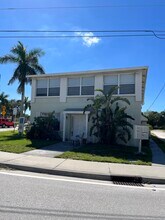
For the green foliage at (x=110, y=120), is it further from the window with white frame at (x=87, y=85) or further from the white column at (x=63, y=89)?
the white column at (x=63, y=89)

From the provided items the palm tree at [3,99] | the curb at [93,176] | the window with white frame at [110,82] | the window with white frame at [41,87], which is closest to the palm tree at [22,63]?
the window with white frame at [41,87]

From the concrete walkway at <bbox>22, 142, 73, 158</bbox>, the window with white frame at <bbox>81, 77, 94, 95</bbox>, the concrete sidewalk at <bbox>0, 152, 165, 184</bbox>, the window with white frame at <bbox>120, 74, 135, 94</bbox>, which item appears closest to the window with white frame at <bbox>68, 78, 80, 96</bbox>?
the window with white frame at <bbox>81, 77, 94, 95</bbox>

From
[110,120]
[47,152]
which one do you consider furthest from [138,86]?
[47,152]

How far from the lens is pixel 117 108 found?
19281 millimetres

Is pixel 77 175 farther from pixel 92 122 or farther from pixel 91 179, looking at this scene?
pixel 92 122

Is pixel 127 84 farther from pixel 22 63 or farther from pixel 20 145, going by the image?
pixel 22 63

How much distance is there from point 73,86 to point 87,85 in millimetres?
1223

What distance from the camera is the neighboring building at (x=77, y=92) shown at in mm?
20625

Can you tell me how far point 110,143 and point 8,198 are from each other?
1342 centimetres

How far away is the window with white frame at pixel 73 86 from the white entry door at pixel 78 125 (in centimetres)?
192

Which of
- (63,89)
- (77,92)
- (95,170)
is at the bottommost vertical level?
(95,170)

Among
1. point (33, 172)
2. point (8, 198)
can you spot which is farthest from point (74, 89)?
point (8, 198)

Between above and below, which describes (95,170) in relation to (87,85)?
below

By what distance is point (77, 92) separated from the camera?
74.5 feet
